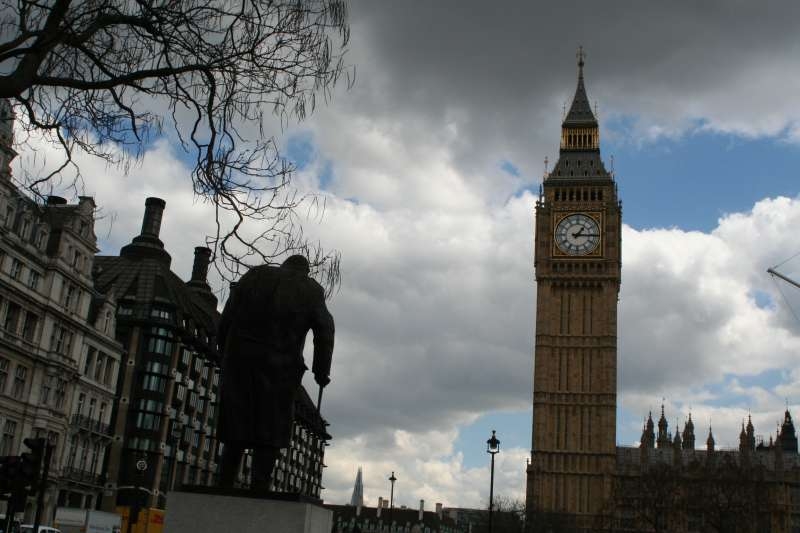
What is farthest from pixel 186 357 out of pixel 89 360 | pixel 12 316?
pixel 12 316

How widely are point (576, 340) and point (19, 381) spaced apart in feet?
224

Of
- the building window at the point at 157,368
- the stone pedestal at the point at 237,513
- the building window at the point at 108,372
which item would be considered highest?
the building window at the point at 157,368

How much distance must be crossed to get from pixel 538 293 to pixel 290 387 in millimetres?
90767

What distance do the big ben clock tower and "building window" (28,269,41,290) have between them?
60036 mm

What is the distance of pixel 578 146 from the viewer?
107375 millimetres

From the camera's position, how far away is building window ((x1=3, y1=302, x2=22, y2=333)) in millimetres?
41438

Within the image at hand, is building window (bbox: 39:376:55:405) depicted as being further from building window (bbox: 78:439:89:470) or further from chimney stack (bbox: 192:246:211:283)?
chimney stack (bbox: 192:246:211:283)

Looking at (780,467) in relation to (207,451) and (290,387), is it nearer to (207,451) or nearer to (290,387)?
(207,451)

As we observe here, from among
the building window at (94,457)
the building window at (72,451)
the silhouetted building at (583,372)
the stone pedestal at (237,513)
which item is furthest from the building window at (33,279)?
the silhouetted building at (583,372)

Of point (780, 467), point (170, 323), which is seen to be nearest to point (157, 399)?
point (170, 323)

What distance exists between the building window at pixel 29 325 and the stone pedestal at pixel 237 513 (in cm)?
3672

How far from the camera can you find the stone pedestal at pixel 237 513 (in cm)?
936

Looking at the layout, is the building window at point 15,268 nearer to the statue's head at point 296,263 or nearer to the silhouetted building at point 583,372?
the statue's head at point 296,263

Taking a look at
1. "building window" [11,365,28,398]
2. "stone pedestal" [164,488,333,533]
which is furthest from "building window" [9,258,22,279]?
"stone pedestal" [164,488,333,533]
